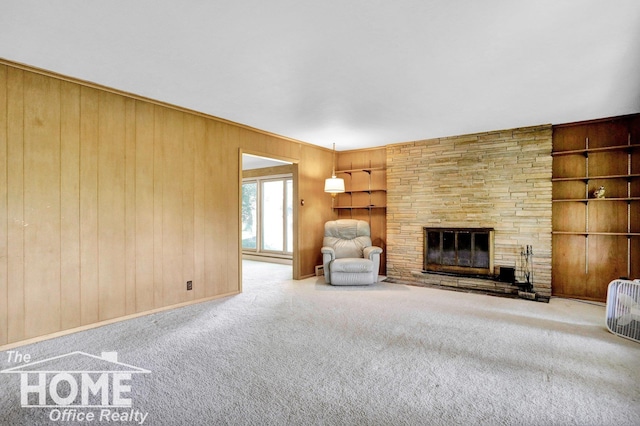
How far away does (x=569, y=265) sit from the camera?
4.75 meters

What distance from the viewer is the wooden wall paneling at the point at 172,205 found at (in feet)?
13.2

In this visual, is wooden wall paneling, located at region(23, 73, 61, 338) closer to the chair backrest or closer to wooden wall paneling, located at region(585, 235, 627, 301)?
the chair backrest

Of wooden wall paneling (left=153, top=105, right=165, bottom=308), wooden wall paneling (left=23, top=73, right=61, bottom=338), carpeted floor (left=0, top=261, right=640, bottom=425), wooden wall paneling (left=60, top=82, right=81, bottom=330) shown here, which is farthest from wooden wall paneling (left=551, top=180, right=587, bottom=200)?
wooden wall paneling (left=23, top=73, right=61, bottom=338)

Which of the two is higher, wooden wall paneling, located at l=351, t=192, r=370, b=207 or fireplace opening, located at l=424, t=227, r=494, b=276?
wooden wall paneling, located at l=351, t=192, r=370, b=207

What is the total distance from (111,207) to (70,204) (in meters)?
0.37

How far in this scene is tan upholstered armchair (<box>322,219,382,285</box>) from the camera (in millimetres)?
5348

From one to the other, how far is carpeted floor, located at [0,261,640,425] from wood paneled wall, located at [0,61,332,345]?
1.20ft

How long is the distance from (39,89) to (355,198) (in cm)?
509

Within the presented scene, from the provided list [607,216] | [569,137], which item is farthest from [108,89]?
[607,216]

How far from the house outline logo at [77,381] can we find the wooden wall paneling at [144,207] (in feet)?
3.62

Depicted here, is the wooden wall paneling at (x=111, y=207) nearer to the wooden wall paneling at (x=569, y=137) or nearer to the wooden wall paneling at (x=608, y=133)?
the wooden wall paneling at (x=569, y=137)

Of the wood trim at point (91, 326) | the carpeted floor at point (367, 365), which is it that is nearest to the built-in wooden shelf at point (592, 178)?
the carpeted floor at point (367, 365)

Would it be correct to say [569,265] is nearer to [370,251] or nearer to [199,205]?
[370,251]

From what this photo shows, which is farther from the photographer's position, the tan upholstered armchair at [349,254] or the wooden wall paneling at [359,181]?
the wooden wall paneling at [359,181]
